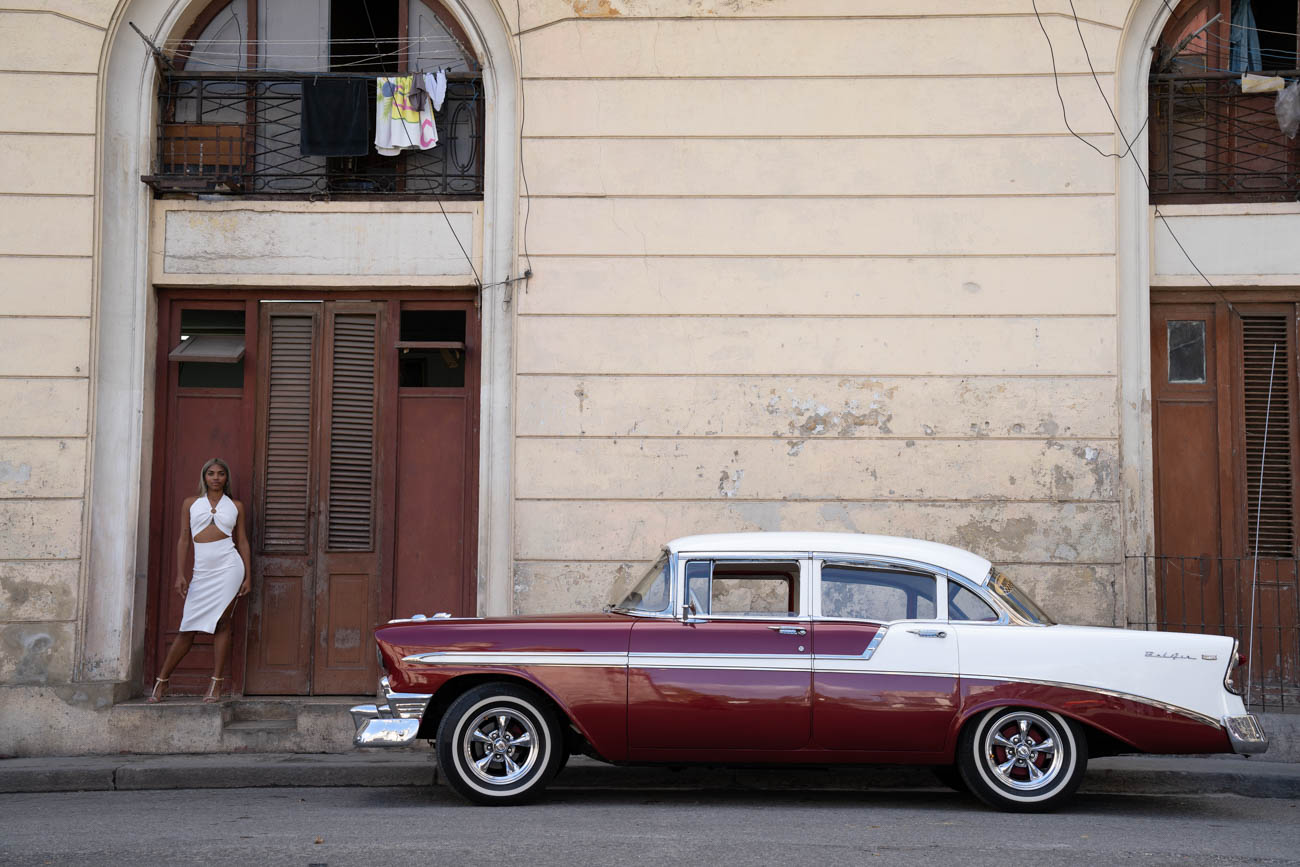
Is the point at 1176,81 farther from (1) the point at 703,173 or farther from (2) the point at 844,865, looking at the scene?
(2) the point at 844,865

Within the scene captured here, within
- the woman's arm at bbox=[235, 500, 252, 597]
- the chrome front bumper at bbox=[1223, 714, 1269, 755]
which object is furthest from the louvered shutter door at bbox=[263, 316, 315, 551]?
the chrome front bumper at bbox=[1223, 714, 1269, 755]

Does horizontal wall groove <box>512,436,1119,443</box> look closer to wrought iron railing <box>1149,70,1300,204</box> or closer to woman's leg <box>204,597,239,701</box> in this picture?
wrought iron railing <box>1149,70,1300,204</box>

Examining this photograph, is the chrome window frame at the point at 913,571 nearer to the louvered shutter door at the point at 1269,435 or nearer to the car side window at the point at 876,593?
the car side window at the point at 876,593

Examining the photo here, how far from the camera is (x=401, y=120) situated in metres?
9.59

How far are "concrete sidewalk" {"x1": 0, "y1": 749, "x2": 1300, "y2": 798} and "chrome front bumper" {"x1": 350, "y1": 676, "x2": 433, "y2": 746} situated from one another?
3.81 ft

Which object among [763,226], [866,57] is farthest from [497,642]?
[866,57]

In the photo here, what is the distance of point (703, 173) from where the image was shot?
9336mm

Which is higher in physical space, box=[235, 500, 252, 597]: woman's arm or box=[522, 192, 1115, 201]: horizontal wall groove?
box=[522, 192, 1115, 201]: horizontal wall groove

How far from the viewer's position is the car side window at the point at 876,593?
6551 mm

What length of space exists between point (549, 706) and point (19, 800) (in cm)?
347

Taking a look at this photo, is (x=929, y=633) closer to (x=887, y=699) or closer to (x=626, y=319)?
(x=887, y=699)

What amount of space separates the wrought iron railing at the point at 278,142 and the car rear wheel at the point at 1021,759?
5.69 m

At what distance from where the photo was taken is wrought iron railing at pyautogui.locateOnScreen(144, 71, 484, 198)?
381 inches

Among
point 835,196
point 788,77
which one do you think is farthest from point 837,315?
point 788,77
